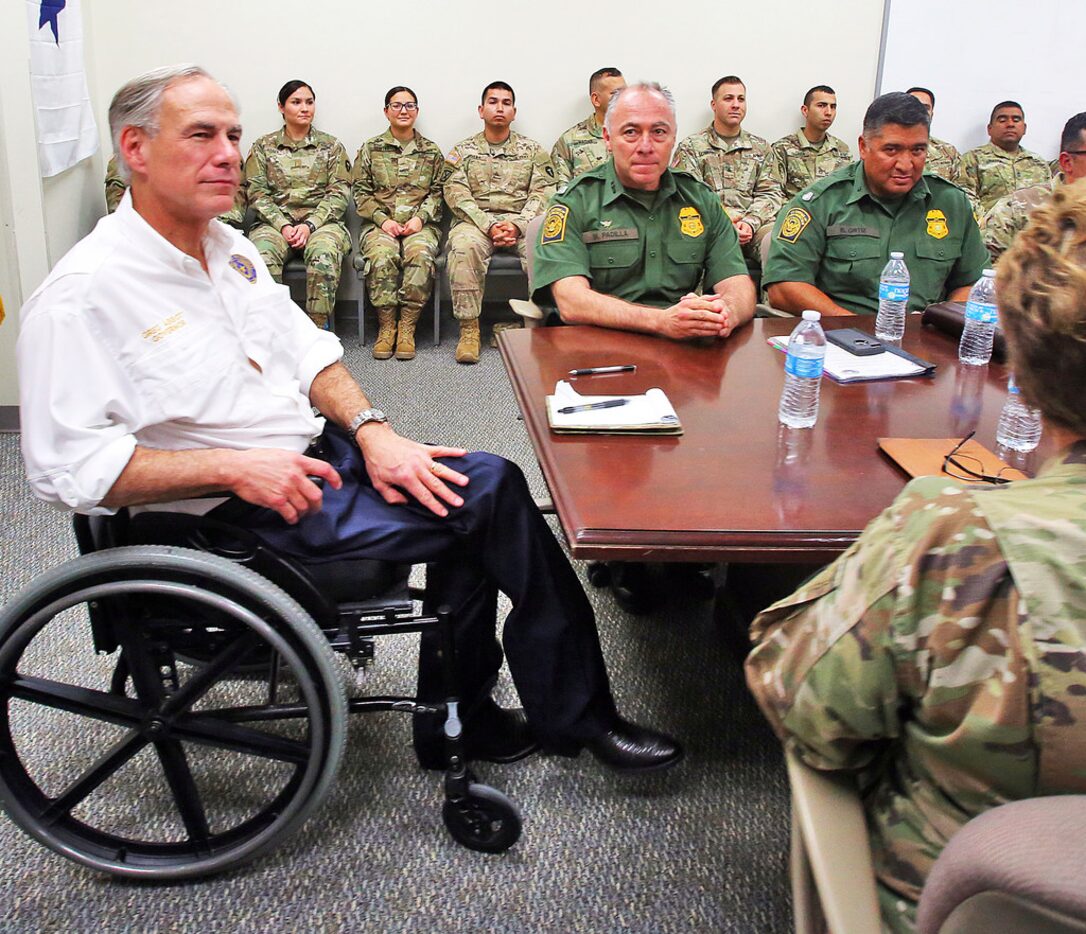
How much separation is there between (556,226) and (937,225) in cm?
112

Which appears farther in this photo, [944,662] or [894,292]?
[894,292]

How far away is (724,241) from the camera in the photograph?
2.69 m

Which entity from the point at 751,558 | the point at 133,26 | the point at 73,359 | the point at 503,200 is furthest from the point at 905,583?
the point at 133,26

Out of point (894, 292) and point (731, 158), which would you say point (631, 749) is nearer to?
point (894, 292)

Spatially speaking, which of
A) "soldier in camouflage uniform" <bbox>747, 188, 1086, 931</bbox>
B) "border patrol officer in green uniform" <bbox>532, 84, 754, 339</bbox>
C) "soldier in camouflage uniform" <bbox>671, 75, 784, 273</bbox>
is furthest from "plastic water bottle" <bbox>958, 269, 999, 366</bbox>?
"soldier in camouflage uniform" <bbox>671, 75, 784, 273</bbox>

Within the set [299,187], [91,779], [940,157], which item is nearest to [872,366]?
[91,779]

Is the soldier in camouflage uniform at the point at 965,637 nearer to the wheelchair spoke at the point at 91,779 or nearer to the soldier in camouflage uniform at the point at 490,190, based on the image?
the wheelchair spoke at the point at 91,779

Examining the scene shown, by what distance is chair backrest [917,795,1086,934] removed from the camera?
1.82 feet

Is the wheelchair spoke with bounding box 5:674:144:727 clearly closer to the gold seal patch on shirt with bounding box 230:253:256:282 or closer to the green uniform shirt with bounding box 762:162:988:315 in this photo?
the gold seal patch on shirt with bounding box 230:253:256:282

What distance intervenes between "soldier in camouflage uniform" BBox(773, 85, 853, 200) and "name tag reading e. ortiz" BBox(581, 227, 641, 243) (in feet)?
8.88

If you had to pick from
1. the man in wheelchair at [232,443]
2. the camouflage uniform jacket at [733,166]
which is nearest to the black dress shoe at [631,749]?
the man in wheelchair at [232,443]

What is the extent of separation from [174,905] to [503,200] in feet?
13.1

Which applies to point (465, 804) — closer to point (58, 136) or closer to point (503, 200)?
point (58, 136)

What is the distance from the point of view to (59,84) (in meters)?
3.71
